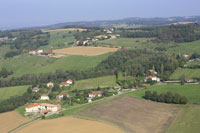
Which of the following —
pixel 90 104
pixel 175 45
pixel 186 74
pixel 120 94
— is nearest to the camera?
pixel 90 104

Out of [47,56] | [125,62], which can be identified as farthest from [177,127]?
[47,56]

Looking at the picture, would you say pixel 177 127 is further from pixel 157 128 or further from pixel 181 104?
pixel 181 104

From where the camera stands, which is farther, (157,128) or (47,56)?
(47,56)

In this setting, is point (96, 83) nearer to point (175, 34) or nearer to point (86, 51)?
point (86, 51)

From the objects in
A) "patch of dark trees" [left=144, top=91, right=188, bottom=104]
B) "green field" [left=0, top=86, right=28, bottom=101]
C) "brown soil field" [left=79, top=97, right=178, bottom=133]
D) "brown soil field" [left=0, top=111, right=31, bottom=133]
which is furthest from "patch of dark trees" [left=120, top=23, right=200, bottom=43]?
"brown soil field" [left=0, top=111, right=31, bottom=133]

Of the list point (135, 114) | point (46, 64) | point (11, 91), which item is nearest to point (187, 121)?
point (135, 114)

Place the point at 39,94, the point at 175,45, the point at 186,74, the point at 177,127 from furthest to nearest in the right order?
the point at 175,45
the point at 186,74
the point at 39,94
the point at 177,127
